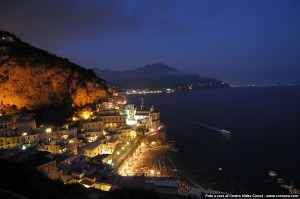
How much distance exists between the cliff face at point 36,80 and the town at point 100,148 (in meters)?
3.64

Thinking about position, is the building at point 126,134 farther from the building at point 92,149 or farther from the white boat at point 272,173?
the white boat at point 272,173

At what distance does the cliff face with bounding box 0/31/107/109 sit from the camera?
125ft

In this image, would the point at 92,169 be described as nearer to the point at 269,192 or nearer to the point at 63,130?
the point at 63,130

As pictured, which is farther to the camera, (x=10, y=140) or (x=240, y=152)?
(x=240, y=152)

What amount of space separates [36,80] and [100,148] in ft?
58.3

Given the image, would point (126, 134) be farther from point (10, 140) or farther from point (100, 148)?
point (10, 140)

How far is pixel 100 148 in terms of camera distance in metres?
30.8

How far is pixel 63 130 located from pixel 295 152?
3246cm

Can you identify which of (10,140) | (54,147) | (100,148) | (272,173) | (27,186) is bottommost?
(272,173)

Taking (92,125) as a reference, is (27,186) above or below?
above

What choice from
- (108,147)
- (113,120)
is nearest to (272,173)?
(108,147)

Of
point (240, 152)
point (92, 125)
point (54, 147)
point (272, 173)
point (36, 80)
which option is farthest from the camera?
point (36, 80)

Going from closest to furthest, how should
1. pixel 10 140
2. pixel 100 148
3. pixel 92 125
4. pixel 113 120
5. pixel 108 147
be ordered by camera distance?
pixel 10 140 < pixel 100 148 < pixel 108 147 < pixel 92 125 < pixel 113 120

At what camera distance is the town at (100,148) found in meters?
20.1
